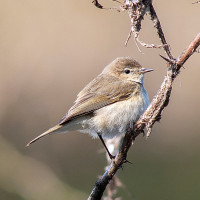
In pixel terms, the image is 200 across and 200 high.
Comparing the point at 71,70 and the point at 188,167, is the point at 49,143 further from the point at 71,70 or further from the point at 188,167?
the point at 188,167

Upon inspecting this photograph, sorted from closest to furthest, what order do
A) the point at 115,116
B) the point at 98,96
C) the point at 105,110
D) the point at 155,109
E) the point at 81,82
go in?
the point at 155,109 < the point at 115,116 < the point at 105,110 < the point at 98,96 < the point at 81,82

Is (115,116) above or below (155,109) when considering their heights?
below

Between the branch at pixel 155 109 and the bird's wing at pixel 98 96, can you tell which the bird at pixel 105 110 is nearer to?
the bird's wing at pixel 98 96

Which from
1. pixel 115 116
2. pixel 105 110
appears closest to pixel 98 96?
pixel 105 110

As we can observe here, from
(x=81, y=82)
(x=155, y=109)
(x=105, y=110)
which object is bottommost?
(x=81, y=82)

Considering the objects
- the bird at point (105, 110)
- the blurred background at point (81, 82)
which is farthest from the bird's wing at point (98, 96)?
the blurred background at point (81, 82)

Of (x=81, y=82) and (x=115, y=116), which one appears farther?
(x=81, y=82)

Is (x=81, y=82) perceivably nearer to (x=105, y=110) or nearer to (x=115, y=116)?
(x=105, y=110)
